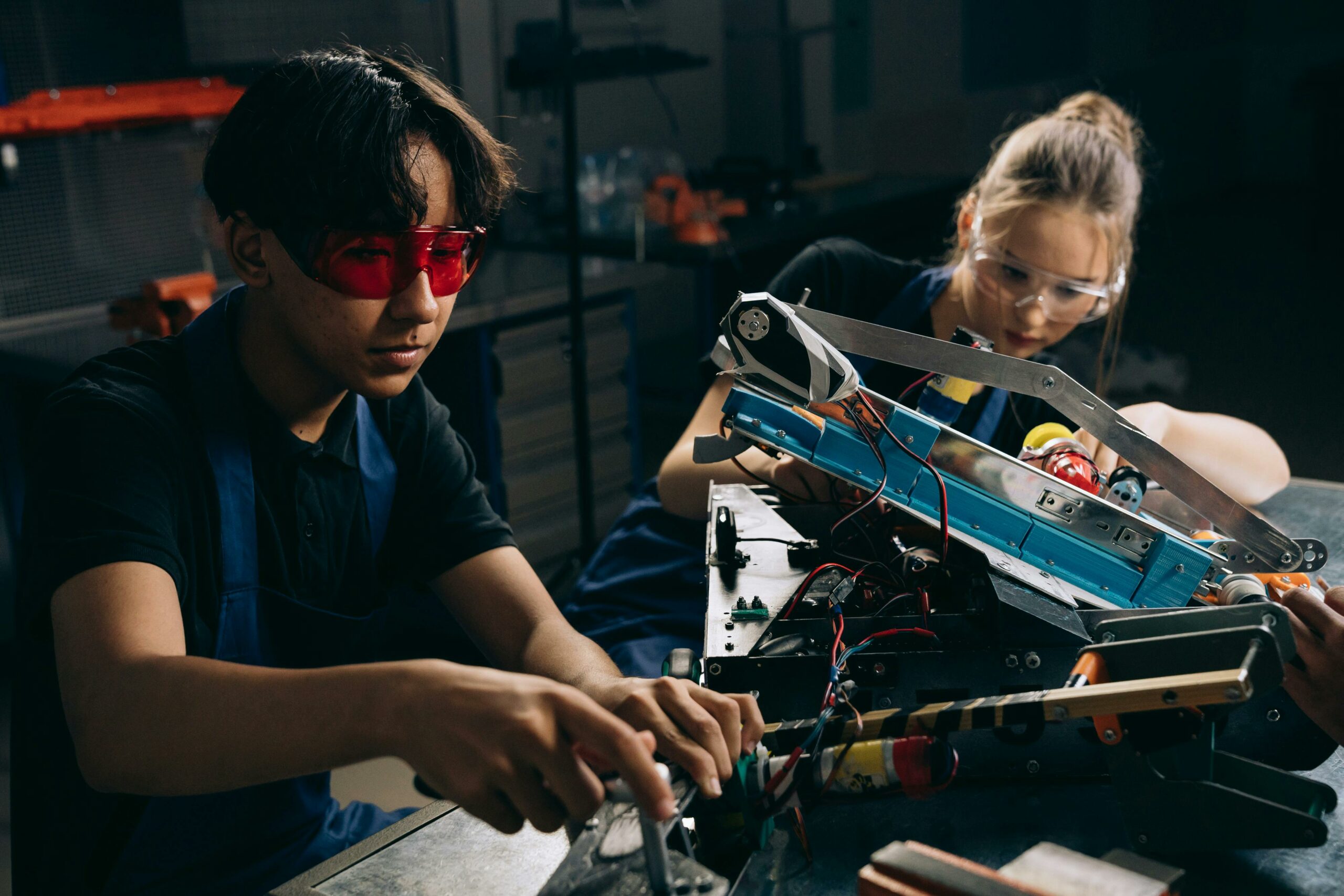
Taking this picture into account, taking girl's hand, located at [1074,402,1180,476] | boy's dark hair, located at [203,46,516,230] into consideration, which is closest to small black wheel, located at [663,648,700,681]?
boy's dark hair, located at [203,46,516,230]

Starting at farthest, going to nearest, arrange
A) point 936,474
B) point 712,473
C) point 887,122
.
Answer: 1. point 887,122
2. point 712,473
3. point 936,474

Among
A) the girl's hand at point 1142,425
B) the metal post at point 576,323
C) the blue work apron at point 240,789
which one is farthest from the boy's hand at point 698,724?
the metal post at point 576,323

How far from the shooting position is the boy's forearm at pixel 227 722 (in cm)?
83

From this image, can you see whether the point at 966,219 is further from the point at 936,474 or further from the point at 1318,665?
the point at 1318,665

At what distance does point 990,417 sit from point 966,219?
348mm

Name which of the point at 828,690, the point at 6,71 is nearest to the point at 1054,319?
the point at 828,690

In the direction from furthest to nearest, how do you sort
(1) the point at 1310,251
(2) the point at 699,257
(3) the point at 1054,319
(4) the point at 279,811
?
(1) the point at 1310,251, (2) the point at 699,257, (3) the point at 1054,319, (4) the point at 279,811

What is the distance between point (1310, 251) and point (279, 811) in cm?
737

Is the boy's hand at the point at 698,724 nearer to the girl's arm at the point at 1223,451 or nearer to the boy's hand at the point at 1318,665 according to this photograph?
the boy's hand at the point at 1318,665

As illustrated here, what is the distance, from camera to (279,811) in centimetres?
126

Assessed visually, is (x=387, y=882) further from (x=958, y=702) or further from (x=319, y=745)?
(x=958, y=702)

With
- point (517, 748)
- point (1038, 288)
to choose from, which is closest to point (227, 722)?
point (517, 748)

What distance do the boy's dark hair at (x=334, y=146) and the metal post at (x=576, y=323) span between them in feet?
5.90

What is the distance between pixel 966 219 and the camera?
190cm
